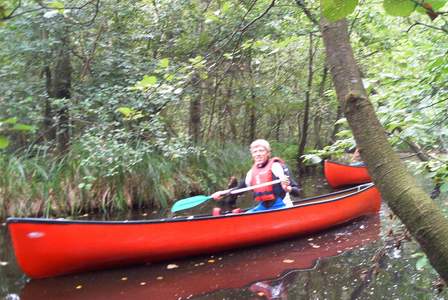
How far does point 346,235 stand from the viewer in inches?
246

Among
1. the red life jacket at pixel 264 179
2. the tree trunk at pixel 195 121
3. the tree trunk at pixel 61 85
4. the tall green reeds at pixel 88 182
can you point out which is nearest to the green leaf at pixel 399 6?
the red life jacket at pixel 264 179

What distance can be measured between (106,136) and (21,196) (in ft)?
5.78

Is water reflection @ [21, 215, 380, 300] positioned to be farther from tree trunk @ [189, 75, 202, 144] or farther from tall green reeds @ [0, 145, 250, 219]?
tree trunk @ [189, 75, 202, 144]

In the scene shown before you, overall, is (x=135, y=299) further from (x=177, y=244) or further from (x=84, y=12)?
(x=84, y=12)

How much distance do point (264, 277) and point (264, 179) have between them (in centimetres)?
166

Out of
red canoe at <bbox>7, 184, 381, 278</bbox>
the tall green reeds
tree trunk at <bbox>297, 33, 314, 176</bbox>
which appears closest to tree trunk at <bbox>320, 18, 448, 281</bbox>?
red canoe at <bbox>7, 184, 381, 278</bbox>

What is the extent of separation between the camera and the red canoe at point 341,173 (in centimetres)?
995

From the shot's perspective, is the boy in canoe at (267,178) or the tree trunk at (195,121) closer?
the boy in canoe at (267,178)

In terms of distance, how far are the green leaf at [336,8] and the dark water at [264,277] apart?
308cm

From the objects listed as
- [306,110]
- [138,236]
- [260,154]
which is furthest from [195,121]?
[138,236]

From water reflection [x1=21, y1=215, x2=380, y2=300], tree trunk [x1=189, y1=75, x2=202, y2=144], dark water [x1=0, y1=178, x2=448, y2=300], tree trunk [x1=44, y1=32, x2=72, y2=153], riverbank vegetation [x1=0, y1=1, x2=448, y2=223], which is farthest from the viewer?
tree trunk [x1=189, y1=75, x2=202, y2=144]

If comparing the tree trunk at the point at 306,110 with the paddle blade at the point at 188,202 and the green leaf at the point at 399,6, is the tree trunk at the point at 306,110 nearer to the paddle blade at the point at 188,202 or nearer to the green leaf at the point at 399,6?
the paddle blade at the point at 188,202

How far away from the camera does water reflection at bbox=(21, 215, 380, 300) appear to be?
172 inches

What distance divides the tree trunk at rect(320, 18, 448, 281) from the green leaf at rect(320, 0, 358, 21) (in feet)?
0.44
